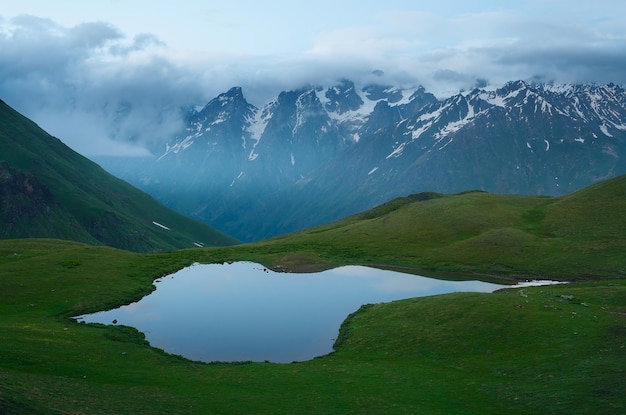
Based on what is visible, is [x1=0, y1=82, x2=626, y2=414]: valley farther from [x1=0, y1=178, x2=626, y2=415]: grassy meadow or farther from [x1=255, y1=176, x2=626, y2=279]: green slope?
[x1=255, y1=176, x2=626, y2=279]: green slope

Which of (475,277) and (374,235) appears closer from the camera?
(475,277)

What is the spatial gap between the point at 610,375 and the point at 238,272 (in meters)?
84.0

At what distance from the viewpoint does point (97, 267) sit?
101250 mm

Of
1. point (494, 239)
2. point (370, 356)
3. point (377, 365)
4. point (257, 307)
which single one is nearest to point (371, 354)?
point (370, 356)

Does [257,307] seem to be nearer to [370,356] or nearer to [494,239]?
[370,356]

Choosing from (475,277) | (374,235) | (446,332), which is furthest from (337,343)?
(374,235)

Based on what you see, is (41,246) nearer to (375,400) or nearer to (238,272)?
(238,272)

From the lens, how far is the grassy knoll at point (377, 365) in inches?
1592

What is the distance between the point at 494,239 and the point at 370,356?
257ft

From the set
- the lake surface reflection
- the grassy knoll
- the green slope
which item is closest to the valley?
the grassy knoll

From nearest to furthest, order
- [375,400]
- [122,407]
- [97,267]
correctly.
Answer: [122,407] → [375,400] → [97,267]

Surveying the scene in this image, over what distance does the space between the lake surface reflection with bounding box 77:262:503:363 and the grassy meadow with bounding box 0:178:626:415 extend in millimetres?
3812

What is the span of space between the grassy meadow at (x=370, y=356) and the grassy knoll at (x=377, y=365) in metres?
0.16

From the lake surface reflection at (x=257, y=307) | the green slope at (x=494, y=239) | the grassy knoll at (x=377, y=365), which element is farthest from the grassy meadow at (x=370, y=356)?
the lake surface reflection at (x=257, y=307)
